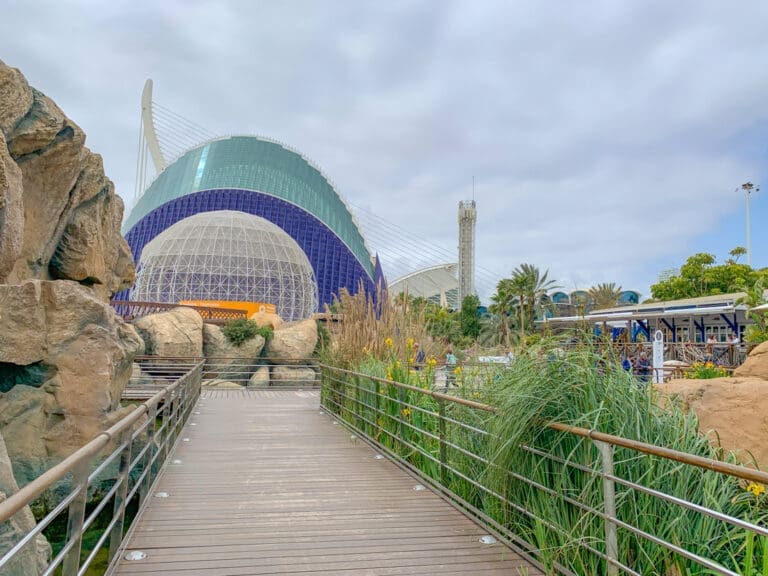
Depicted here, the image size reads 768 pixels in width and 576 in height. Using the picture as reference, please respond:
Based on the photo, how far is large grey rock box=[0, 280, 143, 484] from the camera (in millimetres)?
5906

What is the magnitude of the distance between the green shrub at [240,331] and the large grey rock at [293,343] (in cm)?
63

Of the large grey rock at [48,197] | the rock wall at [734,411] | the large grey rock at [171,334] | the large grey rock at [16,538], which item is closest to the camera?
the large grey rock at [16,538]

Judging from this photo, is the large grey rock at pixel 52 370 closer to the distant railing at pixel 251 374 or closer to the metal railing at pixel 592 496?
the metal railing at pixel 592 496

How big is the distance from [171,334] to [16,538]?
1626cm

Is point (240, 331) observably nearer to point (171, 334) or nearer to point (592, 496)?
point (171, 334)

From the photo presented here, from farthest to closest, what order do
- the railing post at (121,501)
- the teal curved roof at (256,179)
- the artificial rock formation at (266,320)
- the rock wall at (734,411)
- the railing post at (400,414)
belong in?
the teal curved roof at (256,179)
the artificial rock formation at (266,320)
the railing post at (400,414)
the rock wall at (734,411)
the railing post at (121,501)

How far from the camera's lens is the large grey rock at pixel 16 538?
3.20 meters

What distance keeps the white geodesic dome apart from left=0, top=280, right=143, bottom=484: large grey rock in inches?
1410

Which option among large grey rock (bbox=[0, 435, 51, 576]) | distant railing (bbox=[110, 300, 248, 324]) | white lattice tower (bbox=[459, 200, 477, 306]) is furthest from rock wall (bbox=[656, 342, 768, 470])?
white lattice tower (bbox=[459, 200, 477, 306])

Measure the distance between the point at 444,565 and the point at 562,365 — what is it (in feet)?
3.99

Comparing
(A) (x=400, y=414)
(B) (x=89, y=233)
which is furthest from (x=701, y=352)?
(B) (x=89, y=233)

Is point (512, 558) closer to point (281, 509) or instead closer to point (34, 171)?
point (281, 509)

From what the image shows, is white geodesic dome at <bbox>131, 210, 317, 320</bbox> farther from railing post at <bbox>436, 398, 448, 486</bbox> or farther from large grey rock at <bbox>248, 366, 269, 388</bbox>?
railing post at <bbox>436, 398, 448, 486</bbox>

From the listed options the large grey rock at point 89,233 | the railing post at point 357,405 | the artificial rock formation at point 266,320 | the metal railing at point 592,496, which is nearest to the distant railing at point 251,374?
the artificial rock formation at point 266,320
